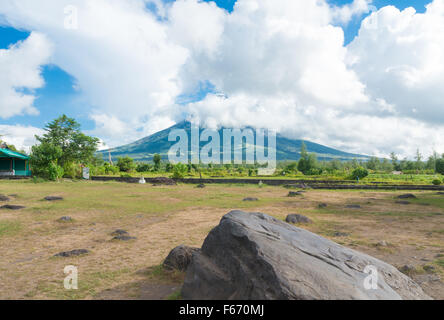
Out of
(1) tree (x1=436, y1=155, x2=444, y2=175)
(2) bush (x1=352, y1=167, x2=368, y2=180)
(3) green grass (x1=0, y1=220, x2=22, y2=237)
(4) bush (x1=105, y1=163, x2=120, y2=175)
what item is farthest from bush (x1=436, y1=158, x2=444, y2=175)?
(3) green grass (x1=0, y1=220, x2=22, y2=237)

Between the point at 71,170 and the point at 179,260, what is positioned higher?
the point at 71,170

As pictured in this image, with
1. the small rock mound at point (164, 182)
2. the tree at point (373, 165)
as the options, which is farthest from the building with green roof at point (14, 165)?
the tree at point (373, 165)

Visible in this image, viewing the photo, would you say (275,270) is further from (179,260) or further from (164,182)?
(164,182)

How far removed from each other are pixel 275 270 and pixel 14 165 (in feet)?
151

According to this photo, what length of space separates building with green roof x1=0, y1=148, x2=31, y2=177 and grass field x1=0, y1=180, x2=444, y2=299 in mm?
26564

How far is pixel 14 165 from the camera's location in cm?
3897

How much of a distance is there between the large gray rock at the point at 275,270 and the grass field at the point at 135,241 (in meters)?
1.02

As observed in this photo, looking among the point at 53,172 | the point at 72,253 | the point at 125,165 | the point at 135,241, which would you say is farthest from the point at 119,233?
the point at 125,165

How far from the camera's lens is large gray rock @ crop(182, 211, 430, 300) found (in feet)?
11.6

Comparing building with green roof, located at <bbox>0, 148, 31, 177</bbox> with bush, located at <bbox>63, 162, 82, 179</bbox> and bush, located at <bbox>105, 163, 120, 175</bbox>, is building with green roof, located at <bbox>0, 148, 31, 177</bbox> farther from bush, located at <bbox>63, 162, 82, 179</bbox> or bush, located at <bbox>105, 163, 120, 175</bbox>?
bush, located at <bbox>105, 163, 120, 175</bbox>

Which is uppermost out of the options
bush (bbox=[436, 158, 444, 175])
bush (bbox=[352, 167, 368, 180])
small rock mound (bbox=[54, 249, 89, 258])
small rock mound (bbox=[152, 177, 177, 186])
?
Result: bush (bbox=[436, 158, 444, 175])

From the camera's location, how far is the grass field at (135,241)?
17.7 ft
